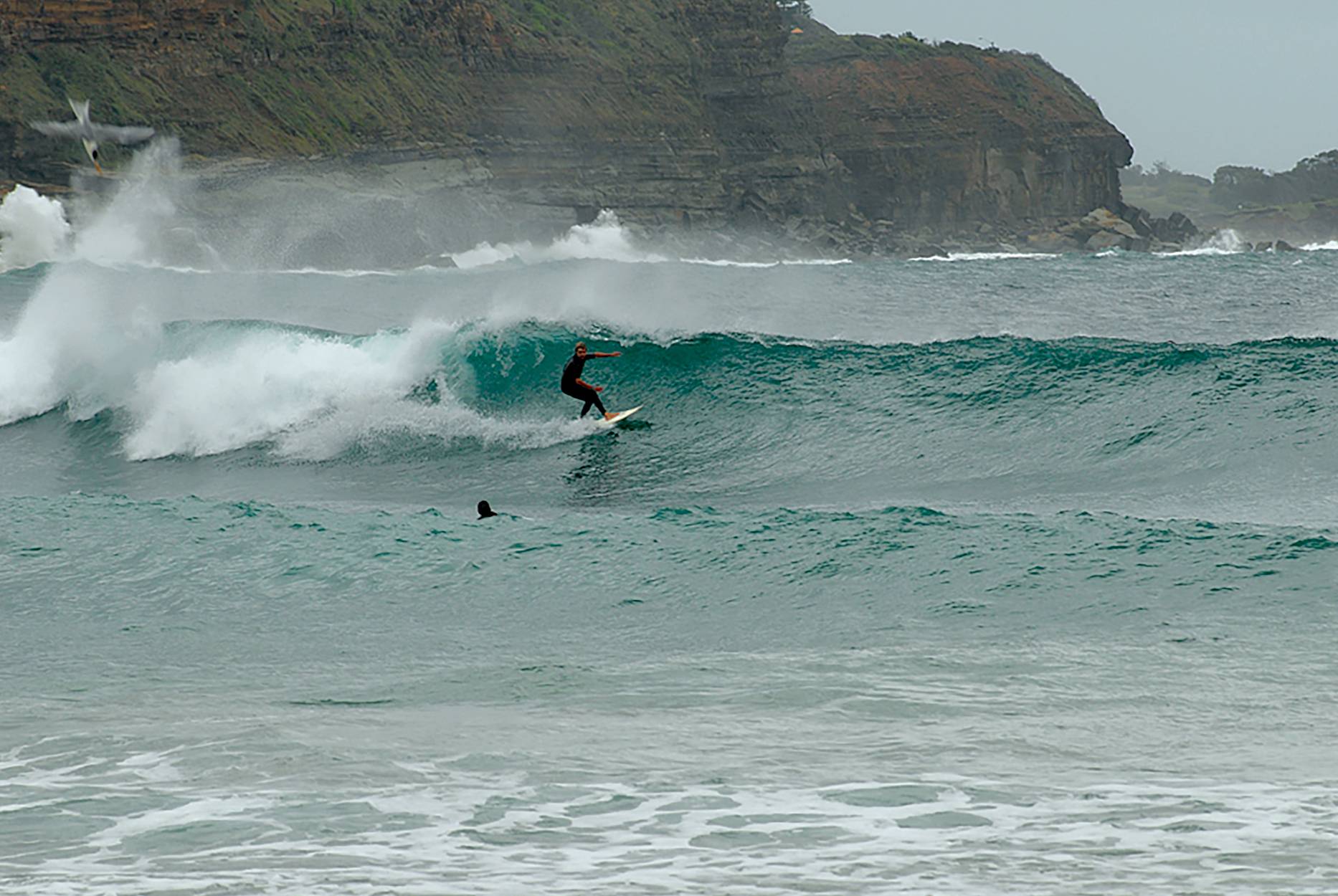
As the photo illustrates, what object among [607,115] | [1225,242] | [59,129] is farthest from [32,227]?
[1225,242]

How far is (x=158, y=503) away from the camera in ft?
39.9

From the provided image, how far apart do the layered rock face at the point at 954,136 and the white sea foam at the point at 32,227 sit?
50.5m

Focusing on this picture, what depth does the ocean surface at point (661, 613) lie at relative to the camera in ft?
16.6

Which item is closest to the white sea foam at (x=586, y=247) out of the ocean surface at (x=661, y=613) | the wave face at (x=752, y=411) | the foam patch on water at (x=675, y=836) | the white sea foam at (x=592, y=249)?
the white sea foam at (x=592, y=249)

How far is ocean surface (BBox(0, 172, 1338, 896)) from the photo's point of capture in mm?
5055

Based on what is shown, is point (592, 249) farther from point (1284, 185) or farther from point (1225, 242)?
point (1284, 185)

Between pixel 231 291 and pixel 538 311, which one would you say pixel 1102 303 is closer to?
pixel 538 311

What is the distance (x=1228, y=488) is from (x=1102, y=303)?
1988cm

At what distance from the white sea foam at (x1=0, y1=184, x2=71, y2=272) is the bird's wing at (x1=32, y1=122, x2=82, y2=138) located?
8.18 ft

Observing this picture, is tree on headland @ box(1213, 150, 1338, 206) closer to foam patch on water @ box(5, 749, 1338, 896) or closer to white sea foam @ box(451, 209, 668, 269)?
white sea foam @ box(451, 209, 668, 269)

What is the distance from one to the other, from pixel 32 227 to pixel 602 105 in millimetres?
35255

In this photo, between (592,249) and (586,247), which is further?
(592,249)

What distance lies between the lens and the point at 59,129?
5744 cm

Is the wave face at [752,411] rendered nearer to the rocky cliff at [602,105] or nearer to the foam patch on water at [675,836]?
the foam patch on water at [675,836]
